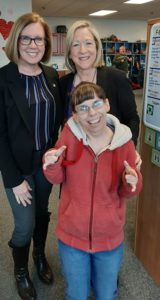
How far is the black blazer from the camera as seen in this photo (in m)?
1.44

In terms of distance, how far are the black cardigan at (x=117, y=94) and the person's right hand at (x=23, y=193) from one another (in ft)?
1.51

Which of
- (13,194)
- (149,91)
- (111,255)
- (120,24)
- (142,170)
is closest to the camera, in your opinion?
(111,255)

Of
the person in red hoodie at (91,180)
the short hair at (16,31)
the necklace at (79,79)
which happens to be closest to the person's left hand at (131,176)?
the person in red hoodie at (91,180)

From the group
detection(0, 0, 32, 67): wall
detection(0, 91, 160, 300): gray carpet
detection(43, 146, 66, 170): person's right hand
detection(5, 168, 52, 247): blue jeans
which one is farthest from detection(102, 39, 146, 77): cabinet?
detection(43, 146, 66, 170): person's right hand

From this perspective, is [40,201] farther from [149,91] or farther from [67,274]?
[149,91]

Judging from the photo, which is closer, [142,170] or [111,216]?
[111,216]

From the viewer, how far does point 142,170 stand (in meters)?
1.92

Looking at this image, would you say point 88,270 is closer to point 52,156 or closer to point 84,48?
point 52,156

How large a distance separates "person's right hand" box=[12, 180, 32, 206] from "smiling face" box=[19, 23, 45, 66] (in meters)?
0.58

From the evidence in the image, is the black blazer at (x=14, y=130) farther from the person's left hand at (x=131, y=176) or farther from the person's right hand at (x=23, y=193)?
the person's left hand at (x=131, y=176)

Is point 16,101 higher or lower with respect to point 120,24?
lower

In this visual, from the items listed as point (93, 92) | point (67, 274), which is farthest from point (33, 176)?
point (93, 92)

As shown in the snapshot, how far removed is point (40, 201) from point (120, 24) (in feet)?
40.8

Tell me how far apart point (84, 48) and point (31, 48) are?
251 mm
